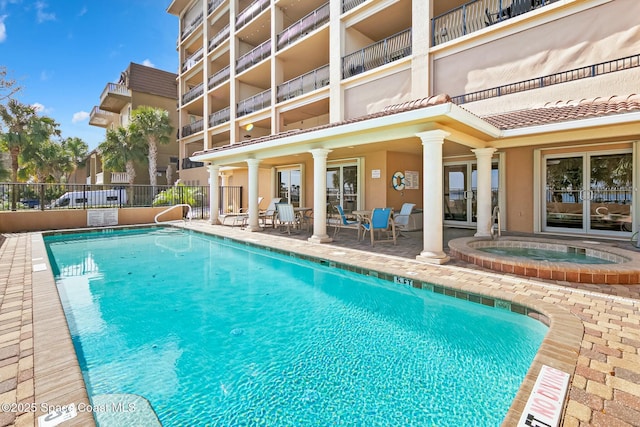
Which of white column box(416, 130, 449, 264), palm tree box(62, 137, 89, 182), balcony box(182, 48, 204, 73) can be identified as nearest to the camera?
white column box(416, 130, 449, 264)

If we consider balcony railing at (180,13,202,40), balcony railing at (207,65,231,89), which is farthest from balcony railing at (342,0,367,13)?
balcony railing at (180,13,202,40)

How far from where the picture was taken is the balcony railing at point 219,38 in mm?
20798

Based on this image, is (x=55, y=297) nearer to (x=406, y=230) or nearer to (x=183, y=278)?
(x=183, y=278)

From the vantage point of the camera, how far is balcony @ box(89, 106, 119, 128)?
34.4m

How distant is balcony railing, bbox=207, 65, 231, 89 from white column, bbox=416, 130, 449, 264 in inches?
714

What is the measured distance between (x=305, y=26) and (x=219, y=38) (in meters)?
9.41

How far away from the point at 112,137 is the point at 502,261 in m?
27.0

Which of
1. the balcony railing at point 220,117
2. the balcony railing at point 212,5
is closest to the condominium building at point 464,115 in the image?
the balcony railing at point 220,117

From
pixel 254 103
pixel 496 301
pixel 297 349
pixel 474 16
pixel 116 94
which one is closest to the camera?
pixel 297 349

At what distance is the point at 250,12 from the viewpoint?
18.4m

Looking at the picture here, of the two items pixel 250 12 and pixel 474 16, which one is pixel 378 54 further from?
pixel 250 12

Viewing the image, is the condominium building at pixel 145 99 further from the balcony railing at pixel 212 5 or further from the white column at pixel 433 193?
the white column at pixel 433 193

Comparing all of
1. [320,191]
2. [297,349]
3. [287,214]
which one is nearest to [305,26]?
[287,214]

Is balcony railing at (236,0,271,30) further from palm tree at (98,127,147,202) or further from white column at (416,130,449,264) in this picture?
white column at (416,130,449,264)
